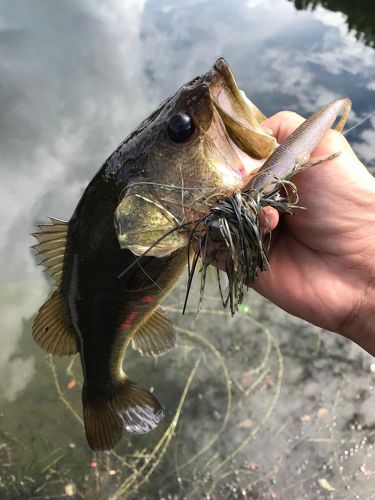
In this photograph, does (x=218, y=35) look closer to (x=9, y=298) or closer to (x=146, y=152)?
(x=9, y=298)

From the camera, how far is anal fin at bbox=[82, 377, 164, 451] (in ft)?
7.26

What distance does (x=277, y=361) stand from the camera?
3760mm

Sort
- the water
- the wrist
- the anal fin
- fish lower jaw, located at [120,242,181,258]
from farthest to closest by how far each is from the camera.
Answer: the water → the anal fin → the wrist → fish lower jaw, located at [120,242,181,258]

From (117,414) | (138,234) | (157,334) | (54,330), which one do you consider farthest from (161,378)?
(138,234)

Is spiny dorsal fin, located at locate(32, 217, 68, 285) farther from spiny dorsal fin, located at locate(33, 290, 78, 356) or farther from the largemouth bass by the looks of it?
spiny dorsal fin, located at locate(33, 290, 78, 356)

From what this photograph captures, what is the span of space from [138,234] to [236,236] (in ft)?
1.03

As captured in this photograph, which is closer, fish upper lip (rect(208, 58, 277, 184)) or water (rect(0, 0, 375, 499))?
fish upper lip (rect(208, 58, 277, 184))

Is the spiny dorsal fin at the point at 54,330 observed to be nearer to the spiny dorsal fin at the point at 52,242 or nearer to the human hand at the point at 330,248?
the spiny dorsal fin at the point at 52,242

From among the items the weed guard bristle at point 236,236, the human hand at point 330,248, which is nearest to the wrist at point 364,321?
the human hand at point 330,248

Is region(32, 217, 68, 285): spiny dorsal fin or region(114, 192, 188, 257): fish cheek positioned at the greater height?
region(32, 217, 68, 285): spiny dorsal fin

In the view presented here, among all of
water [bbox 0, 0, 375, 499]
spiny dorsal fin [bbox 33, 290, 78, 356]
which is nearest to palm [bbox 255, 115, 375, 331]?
spiny dorsal fin [bbox 33, 290, 78, 356]

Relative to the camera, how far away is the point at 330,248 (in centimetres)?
203

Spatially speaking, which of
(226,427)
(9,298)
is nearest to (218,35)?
(9,298)

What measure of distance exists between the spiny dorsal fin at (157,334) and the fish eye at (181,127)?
97 cm
